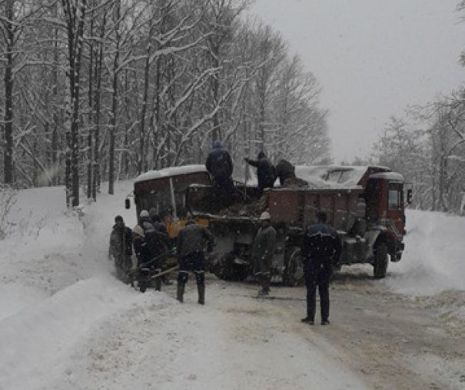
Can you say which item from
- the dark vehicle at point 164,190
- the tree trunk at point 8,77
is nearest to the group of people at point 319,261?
the dark vehicle at point 164,190

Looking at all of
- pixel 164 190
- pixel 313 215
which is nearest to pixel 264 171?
pixel 313 215

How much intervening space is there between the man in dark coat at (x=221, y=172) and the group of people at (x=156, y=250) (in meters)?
1.74

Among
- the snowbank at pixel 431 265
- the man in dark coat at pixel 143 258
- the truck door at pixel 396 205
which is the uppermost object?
the truck door at pixel 396 205

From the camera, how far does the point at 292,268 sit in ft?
53.8

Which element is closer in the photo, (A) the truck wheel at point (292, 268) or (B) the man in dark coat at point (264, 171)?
(A) the truck wheel at point (292, 268)

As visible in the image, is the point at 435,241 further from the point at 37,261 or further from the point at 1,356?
the point at 1,356

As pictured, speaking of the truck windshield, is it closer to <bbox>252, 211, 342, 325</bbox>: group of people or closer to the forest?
<bbox>252, 211, 342, 325</bbox>: group of people

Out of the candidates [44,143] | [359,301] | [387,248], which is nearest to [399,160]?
[44,143]

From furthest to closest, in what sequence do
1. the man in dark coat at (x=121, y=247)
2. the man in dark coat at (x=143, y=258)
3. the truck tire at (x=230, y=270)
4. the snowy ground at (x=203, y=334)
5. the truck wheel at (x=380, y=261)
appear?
the truck wheel at (x=380, y=261)
the truck tire at (x=230, y=270)
the man in dark coat at (x=121, y=247)
the man in dark coat at (x=143, y=258)
the snowy ground at (x=203, y=334)

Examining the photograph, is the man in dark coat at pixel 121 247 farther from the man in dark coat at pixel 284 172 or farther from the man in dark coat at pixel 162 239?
the man in dark coat at pixel 284 172

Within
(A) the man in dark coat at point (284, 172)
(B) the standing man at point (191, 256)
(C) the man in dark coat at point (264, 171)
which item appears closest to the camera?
(B) the standing man at point (191, 256)

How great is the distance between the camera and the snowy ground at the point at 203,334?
7164mm

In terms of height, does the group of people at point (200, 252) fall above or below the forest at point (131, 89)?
below

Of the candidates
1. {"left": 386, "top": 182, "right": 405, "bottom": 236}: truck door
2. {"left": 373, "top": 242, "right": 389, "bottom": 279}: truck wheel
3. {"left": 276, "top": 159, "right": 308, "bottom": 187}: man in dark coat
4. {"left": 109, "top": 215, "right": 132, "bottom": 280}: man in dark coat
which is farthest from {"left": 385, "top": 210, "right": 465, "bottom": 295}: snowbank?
{"left": 109, "top": 215, "right": 132, "bottom": 280}: man in dark coat
